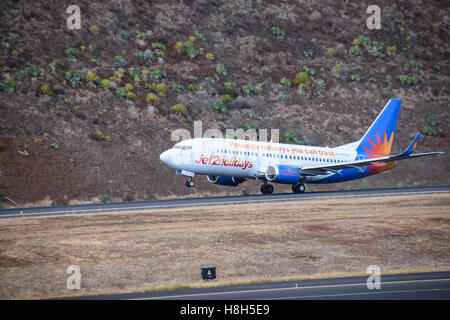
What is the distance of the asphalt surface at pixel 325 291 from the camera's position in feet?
64.6

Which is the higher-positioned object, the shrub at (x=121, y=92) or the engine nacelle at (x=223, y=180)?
the shrub at (x=121, y=92)

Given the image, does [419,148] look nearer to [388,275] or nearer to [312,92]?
[312,92]

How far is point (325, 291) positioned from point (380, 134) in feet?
141

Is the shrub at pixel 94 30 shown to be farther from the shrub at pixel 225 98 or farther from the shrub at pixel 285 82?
the shrub at pixel 285 82

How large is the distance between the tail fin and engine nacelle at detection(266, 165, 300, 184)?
36.2 feet

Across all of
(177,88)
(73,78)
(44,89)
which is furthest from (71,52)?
(177,88)

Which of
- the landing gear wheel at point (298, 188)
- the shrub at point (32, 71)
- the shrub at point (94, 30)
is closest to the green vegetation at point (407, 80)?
the shrub at point (94, 30)

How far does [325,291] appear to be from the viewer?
20.6 m

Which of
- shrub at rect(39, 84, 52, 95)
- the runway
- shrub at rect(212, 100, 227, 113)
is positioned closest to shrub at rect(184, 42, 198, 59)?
shrub at rect(212, 100, 227, 113)

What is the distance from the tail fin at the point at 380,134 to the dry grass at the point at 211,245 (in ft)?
62.1

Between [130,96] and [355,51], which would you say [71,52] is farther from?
[355,51]

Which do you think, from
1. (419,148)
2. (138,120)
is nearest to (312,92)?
(419,148)

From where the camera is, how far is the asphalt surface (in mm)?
19688

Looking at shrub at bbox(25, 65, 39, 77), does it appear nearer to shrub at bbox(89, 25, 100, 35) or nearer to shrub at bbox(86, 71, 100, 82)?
shrub at bbox(86, 71, 100, 82)
